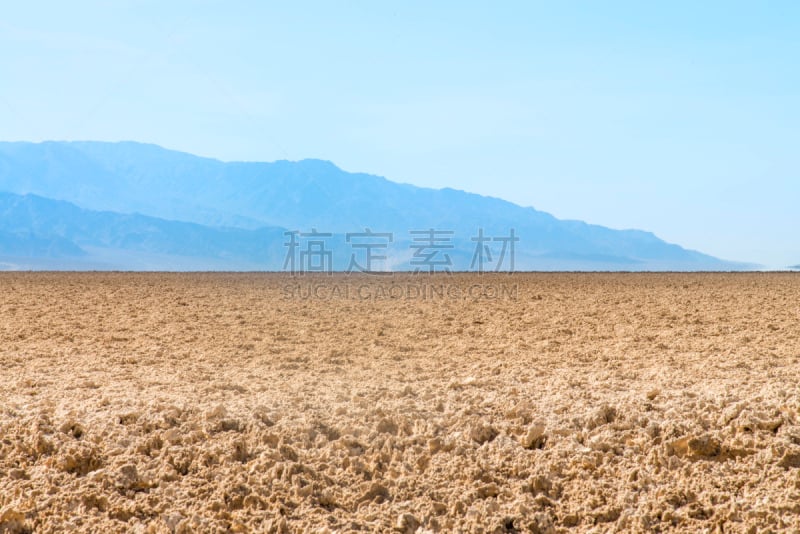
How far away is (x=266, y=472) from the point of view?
534cm

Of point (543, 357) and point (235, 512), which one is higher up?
point (543, 357)

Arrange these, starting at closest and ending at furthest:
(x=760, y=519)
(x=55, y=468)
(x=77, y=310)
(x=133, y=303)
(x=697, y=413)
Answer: (x=760, y=519) < (x=55, y=468) < (x=697, y=413) < (x=77, y=310) < (x=133, y=303)

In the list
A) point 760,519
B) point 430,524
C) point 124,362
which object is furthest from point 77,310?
point 760,519

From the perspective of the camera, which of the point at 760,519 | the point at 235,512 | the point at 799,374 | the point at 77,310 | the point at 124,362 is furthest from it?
the point at 77,310

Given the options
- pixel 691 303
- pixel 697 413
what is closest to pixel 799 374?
pixel 697 413

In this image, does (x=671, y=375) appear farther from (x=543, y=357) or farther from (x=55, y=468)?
(x=55, y=468)

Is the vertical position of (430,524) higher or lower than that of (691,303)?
lower

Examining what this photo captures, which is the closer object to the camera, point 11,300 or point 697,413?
point 697,413

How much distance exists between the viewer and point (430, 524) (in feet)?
16.0

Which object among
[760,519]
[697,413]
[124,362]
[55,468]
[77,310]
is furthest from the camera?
[77,310]

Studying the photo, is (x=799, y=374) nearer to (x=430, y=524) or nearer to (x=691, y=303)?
(x=430, y=524)

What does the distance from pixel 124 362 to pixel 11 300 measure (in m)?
10.9

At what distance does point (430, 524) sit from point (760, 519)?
210 cm

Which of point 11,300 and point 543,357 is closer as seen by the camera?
point 543,357
